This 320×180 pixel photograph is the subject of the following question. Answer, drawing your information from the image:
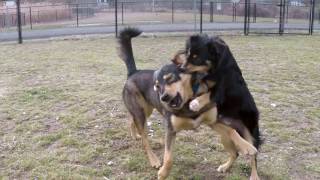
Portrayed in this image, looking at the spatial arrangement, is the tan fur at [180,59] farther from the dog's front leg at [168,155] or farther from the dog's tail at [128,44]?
the dog's tail at [128,44]

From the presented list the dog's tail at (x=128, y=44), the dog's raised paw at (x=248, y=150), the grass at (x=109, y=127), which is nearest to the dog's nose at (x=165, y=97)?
the dog's raised paw at (x=248, y=150)

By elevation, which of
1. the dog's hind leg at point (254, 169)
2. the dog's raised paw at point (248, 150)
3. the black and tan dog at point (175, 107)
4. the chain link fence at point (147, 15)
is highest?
the chain link fence at point (147, 15)

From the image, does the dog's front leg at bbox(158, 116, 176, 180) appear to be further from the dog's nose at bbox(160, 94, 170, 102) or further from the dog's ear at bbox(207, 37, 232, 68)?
the dog's ear at bbox(207, 37, 232, 68)

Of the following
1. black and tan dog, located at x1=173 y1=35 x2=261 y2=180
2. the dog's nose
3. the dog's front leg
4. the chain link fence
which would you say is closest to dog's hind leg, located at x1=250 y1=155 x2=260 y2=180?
black and tan dog, located at x1=173 y1=35 x2=261 y2=180

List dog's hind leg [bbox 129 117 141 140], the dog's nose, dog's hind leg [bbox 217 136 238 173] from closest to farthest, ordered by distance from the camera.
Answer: the dog's nose < dog's hind leg [bbox 217 136 238 173] < dog's hind leg [bbox 129 117 141 140]

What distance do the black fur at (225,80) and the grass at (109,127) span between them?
1.94 feet

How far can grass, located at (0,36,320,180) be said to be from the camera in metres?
4.35

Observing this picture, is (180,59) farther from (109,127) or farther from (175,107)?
(109,127)

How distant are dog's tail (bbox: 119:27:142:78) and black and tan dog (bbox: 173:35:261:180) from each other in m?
1.04

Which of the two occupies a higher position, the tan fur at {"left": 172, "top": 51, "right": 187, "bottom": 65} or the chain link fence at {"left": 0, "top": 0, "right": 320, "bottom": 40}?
the chain link fence at {"left": 0, "top": 0, "right": 320, "bottom": 40}

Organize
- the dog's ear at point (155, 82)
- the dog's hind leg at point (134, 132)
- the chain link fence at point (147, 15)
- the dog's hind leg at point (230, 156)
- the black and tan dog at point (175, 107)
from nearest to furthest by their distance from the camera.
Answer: the black and tan dog at point (175, 107)
the dog's ear at point (155, 82)
the dog's hind leg at point (230, 156)
the dog's hind leg at point (134, 132)
the chain link fence at point (147, 15)

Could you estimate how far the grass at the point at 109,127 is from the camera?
14.3ft

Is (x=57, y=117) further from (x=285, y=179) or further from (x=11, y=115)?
(x=285, y=179)

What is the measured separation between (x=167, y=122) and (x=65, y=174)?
1.09m
